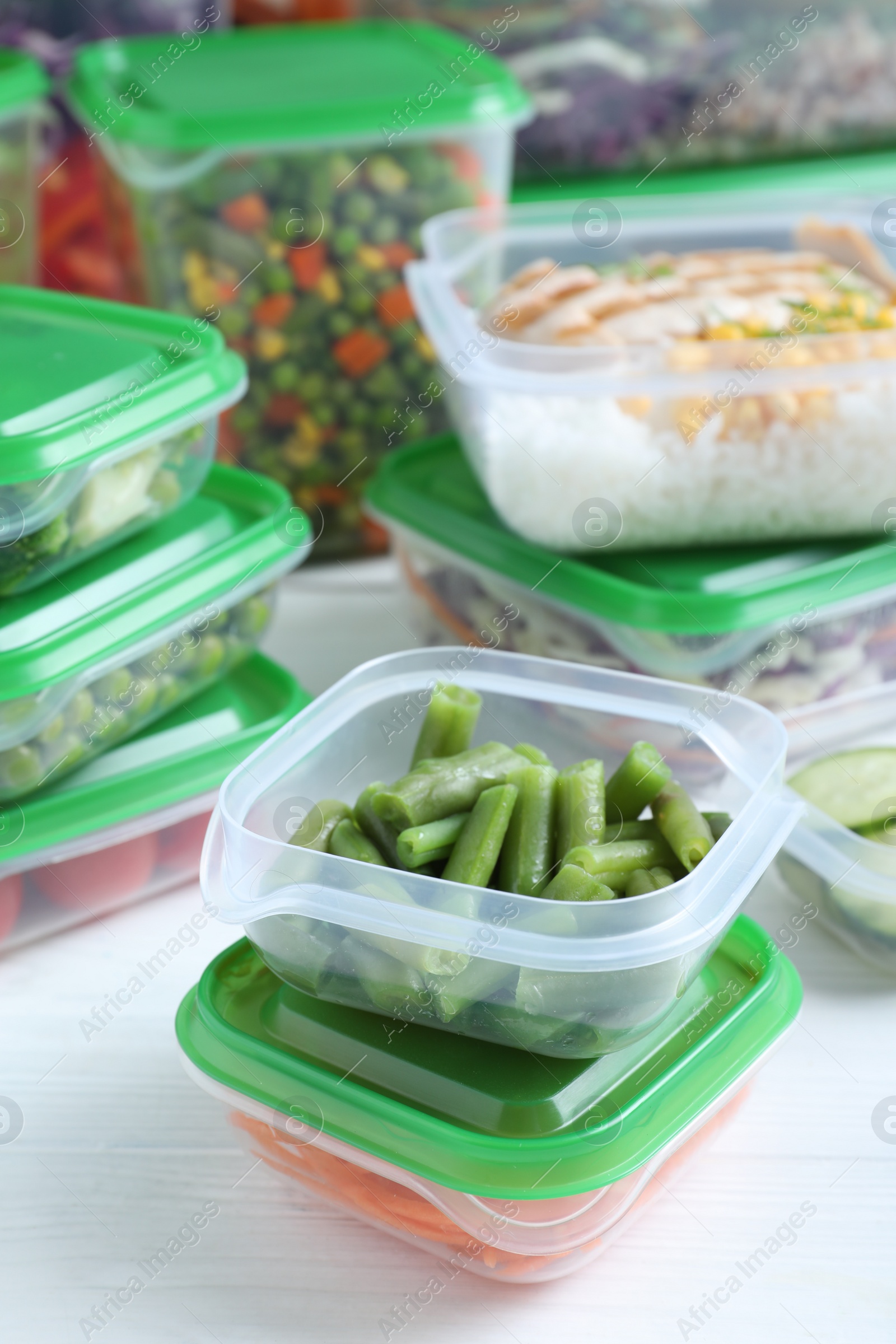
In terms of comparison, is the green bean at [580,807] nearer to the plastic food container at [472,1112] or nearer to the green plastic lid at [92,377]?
the plastic food container at [472,1112]

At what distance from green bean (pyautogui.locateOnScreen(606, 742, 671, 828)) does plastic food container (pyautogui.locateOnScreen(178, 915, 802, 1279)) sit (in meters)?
0.10

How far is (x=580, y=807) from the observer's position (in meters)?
0.66

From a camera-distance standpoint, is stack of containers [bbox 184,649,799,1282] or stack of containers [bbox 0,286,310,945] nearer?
stack of containers [bbox 184,649,799,1282]

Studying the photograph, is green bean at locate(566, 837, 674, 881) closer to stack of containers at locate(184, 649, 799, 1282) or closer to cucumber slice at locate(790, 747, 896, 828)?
stack of containers at locate(184, 649, 799, 1282)

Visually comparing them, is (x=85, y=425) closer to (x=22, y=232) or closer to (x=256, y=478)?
(x=256, y=478)

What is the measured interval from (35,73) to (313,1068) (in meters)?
0.94

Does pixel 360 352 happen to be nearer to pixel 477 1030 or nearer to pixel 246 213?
pixel 246 213

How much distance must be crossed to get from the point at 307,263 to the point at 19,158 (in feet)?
0.96

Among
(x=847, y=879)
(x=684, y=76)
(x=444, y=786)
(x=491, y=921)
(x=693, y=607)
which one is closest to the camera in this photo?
(x=491, y=921)

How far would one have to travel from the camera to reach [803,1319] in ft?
1.99

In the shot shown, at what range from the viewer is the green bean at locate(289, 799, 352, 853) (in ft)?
2.19

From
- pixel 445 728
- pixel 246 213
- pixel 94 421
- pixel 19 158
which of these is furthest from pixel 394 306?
pixel 445 728

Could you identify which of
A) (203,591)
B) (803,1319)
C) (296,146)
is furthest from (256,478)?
(803,1319)

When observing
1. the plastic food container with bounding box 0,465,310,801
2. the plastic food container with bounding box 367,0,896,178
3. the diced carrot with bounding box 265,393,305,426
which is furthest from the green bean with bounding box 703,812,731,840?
the plastic food container with bounding box 367,0,896,178
